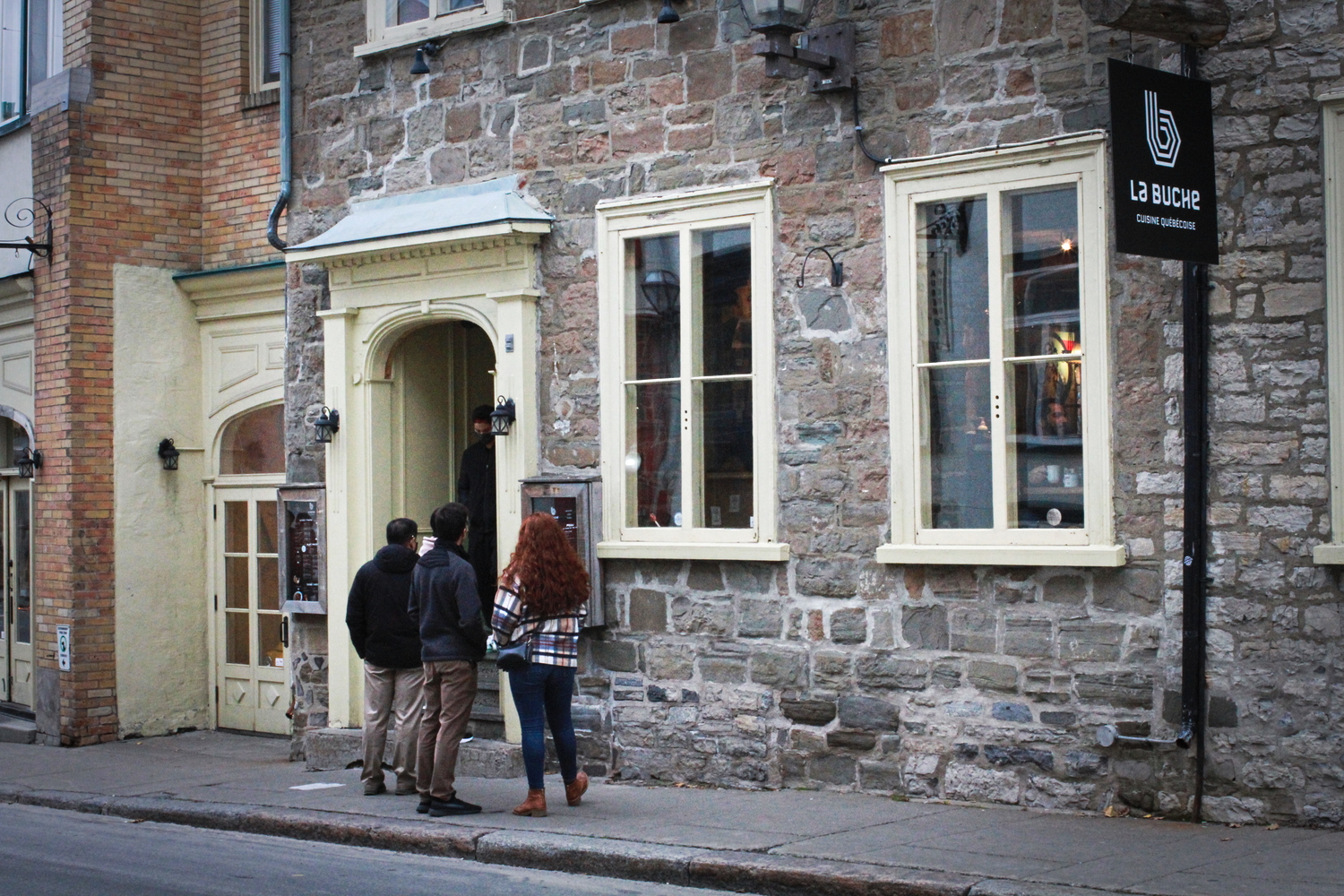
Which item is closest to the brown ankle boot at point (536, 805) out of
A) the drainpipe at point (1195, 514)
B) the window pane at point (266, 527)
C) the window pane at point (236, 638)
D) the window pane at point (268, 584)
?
the drainpipe at point (1195, 514)

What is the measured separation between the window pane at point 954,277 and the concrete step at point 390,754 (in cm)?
411

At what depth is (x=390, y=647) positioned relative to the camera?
33.3ft

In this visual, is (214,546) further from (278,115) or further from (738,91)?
(738,91)

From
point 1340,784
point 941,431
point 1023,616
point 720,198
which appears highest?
point 720,198

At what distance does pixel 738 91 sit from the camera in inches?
407

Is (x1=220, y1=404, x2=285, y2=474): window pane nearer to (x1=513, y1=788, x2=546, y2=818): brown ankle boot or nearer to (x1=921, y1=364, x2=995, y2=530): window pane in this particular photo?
(x1=513, y1=788, x2=546, y2=818): brown ankle boot

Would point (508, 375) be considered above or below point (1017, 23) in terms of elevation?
below

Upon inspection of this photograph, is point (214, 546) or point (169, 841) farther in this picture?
point (214, 546)

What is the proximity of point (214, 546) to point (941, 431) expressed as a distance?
7.88 meters

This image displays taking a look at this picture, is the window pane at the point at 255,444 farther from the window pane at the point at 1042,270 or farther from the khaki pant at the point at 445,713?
the window pane at the point at 1042,270

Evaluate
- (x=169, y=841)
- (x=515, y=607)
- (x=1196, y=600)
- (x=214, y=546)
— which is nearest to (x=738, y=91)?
(x=515, y=607)

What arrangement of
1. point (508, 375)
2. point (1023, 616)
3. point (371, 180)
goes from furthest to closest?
point (371, 180), point (508, 375), point (1023, 616)

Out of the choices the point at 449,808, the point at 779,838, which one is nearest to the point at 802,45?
the point at 779,838

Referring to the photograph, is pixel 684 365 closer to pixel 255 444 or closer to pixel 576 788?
pixel 576 788
